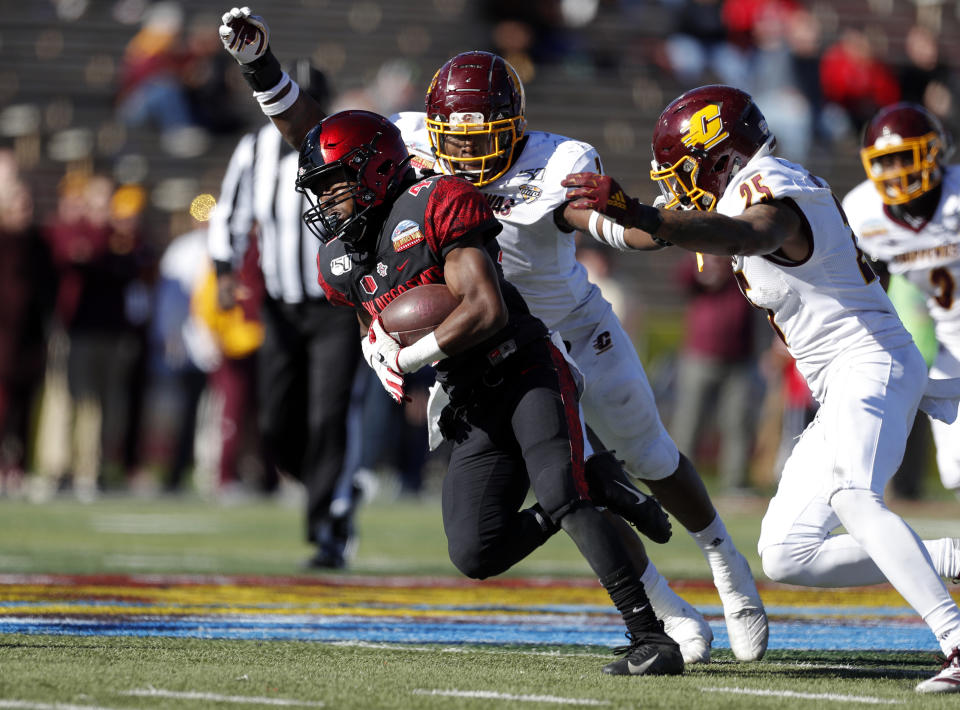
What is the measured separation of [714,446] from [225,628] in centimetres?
945

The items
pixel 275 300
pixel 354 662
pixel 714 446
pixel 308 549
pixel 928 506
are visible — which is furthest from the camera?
pixel 714 446

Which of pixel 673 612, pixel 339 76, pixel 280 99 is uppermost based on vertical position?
pixel 280 99

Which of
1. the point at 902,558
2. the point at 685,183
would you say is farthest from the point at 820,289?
the point at 902,558

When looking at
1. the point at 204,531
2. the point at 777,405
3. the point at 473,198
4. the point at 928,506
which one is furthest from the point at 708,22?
the point at 473,198

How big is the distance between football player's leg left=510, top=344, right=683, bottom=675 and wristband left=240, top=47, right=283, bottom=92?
5.16 feet

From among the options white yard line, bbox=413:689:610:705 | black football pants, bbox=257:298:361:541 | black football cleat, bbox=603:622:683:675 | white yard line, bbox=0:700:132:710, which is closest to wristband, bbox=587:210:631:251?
black football cleat, bbox=603:622:683:675

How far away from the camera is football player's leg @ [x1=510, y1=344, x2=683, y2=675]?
11.5ft

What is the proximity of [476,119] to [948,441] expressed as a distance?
173cm

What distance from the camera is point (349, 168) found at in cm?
387

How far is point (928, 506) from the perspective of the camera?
1045 cm

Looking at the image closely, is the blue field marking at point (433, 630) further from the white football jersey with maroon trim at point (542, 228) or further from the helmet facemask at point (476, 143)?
the helmet facemask at point (476, 143)

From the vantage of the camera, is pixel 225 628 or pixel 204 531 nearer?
pixel 225 628

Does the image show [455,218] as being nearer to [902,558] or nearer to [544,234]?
[544,234]

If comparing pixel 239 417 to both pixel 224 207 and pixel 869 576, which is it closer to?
pixel 224 207
